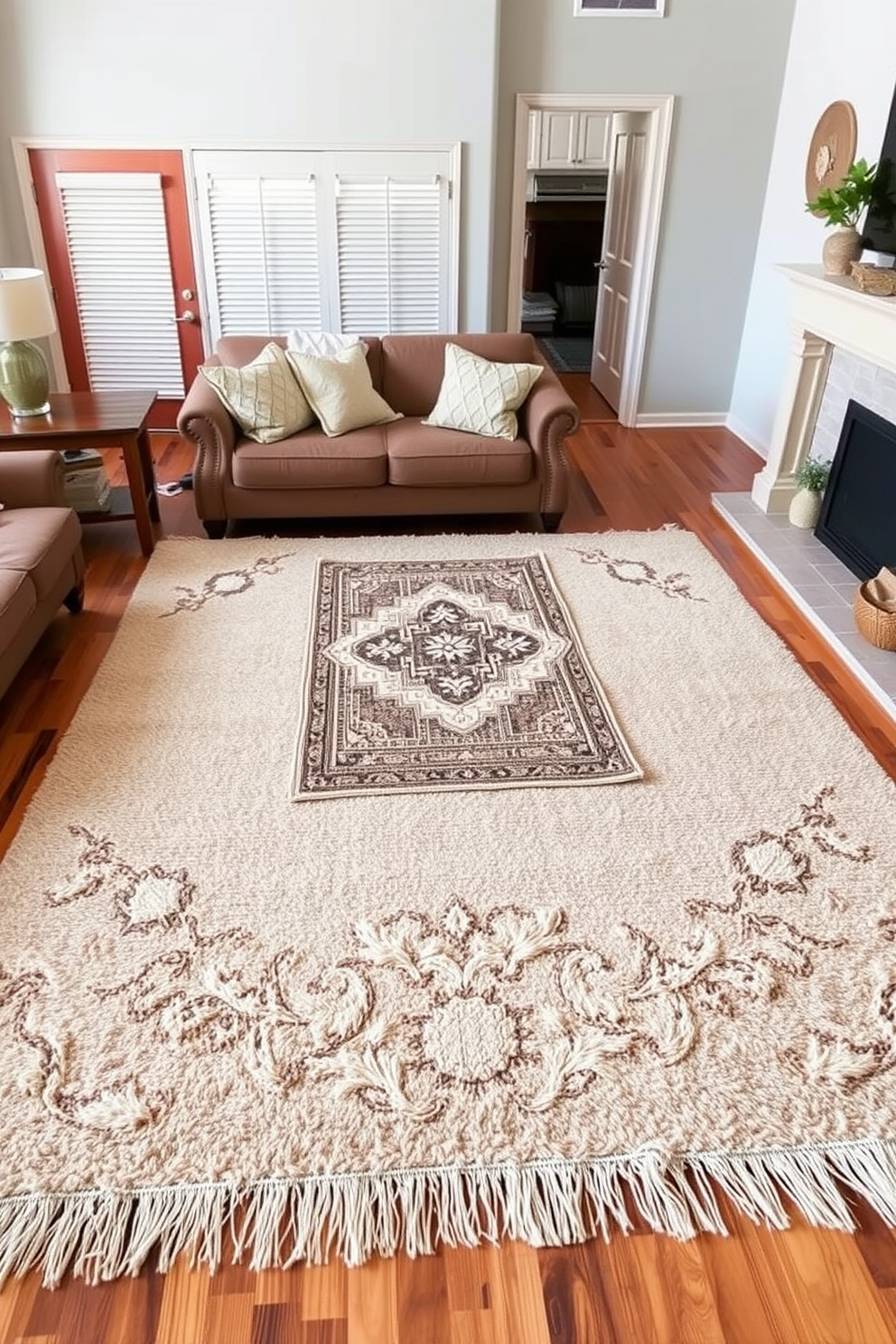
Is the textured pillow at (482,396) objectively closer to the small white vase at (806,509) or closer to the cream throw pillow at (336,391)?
the cream throw pillow at (336,391)

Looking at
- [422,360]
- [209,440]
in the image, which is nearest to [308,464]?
[209,440]

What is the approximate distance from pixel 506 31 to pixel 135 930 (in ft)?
16.4

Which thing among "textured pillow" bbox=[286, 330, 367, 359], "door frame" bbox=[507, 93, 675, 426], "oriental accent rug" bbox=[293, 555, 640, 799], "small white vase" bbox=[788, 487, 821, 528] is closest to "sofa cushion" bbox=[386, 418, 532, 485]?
"oriental accent rug" bbox=[293, 555, 640, 799]

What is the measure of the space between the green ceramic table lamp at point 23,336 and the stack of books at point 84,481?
0.23 metres

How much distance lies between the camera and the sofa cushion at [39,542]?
302 centimetres

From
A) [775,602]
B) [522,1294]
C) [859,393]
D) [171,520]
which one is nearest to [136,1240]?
[522,1294]

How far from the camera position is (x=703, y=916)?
2238 millimetres

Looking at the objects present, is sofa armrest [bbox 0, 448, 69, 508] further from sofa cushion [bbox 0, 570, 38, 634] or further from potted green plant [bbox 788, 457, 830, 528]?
potted green plant [bbox 788, 457, 830, 528]

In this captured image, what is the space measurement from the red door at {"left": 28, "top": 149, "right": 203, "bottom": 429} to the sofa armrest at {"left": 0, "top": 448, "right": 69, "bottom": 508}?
1.92m

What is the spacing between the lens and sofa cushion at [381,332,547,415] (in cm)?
448

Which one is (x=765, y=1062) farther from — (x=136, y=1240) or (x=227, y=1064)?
(x=136, y=1240)

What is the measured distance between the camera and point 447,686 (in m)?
3.14

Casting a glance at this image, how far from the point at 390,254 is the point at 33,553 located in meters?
3.08

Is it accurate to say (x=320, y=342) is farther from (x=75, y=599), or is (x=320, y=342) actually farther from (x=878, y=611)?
(x=878, y=611)
